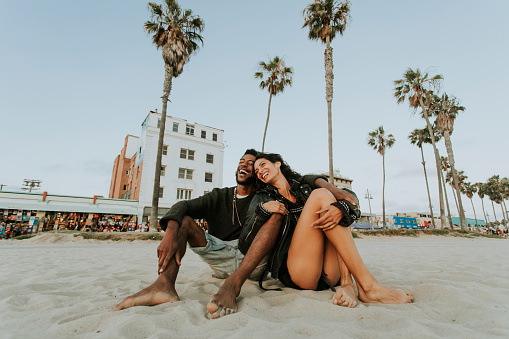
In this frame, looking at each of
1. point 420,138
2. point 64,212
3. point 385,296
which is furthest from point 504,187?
point 64,212

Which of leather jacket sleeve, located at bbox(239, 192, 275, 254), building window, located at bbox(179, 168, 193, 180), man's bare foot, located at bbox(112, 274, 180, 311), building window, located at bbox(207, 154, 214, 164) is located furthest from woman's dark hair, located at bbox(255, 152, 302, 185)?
building window, located at bbox(207, 154, 214, 164)

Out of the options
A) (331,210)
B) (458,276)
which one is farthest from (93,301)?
(458,276)

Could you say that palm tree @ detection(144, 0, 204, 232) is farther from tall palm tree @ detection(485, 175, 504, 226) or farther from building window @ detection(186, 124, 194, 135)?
tall palm tree @ detection(485, 175, 504, 226)

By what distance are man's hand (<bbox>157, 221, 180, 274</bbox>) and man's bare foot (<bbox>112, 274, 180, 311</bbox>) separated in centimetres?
9

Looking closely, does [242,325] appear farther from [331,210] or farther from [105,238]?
[105,238]

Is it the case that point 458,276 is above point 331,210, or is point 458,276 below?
below

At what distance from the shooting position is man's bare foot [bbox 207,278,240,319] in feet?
4.97

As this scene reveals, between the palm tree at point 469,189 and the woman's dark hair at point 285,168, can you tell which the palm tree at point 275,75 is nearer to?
the woman's dark hair at point 285,168

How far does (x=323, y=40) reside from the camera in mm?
15359

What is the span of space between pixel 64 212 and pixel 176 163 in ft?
33.5

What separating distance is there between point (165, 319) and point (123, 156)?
3472 cm

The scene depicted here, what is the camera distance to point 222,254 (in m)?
2.23

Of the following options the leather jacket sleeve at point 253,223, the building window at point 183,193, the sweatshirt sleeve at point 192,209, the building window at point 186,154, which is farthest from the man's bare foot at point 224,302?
the building window at point 186,154

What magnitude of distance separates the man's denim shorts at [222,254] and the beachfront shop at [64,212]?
2257 centimetres
